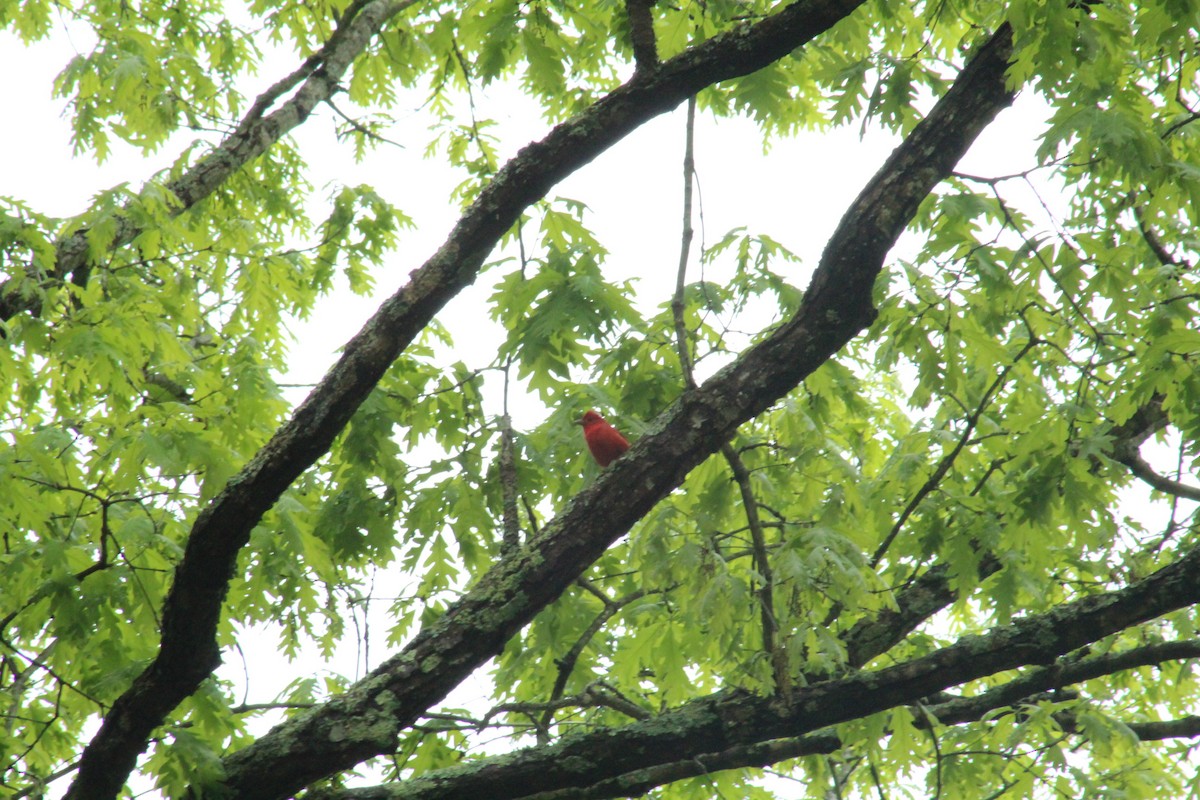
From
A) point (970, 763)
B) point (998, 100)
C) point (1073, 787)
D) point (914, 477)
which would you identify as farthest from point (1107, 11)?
point (1073, 787)

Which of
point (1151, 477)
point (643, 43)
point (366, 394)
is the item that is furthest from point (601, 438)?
point (1151, 477)

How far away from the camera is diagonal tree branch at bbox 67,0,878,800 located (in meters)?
2.73

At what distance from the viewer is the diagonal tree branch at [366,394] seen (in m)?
2.73

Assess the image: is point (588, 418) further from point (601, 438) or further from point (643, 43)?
point (643, 43)

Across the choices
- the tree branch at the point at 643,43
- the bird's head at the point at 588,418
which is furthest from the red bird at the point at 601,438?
the tree branch at the point at 643,43

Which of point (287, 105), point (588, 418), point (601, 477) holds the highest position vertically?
point (287, 105)

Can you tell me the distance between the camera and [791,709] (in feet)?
10.0

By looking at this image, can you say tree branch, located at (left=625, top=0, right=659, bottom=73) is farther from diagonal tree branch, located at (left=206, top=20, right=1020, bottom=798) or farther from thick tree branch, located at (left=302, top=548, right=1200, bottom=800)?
thick tree branch, located at (left=302, top=548, right=1200, bottom=800)

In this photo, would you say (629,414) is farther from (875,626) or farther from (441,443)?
(875,626)

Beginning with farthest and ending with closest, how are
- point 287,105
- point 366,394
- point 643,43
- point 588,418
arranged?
point 287,105 < point 588,418 < point 643,43 < point 366,394

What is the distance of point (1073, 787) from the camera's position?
4559 millimetres

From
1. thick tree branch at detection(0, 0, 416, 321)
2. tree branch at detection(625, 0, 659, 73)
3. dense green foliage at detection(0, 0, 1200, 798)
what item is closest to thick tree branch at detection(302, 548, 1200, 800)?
dense green foliage at detection(0, 0, 1200, 798)

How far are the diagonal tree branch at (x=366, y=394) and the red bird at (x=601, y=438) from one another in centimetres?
88

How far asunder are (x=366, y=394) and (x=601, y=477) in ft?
2.34
